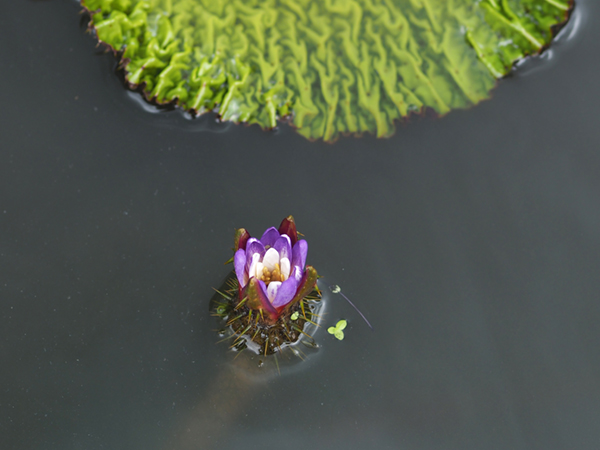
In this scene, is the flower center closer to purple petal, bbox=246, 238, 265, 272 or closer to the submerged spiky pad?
purple petal, bbox=246, 238, 265, 272

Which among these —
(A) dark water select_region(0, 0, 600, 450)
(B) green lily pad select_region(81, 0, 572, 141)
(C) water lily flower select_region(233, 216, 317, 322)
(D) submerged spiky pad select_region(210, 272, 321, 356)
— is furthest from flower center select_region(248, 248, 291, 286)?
(B) green lily pad select_region(81, 0, 572, 141)

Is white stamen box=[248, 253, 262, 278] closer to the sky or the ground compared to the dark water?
closer to the sky

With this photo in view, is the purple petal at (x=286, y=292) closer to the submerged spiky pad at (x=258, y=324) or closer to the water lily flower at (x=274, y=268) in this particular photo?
the water lily flower at (x=274, y=268)

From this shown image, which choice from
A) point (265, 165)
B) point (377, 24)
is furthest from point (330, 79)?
point (265, 165)

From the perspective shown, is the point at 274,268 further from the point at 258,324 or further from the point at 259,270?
the point at 258,324

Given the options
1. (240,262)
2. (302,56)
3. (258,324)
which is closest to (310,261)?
(258,324)
